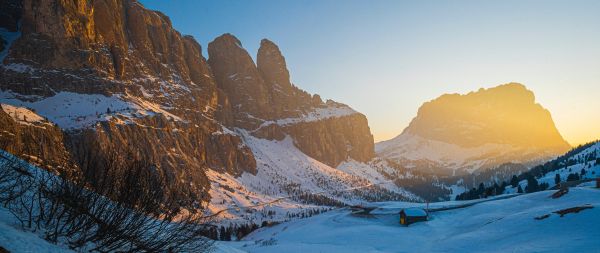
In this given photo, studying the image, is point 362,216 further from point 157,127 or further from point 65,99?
point 65,99

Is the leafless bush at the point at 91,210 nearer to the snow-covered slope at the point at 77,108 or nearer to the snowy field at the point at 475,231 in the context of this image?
the snowy field at the point at 475,231

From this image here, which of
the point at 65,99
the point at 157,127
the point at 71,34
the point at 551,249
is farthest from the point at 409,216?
the point at 71,34

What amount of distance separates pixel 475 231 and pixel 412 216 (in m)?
20.4

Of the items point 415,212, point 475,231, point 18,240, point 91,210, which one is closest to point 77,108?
point 415,212

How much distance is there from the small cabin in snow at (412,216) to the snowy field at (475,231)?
1902 millimetres

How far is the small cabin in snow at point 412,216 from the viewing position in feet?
226

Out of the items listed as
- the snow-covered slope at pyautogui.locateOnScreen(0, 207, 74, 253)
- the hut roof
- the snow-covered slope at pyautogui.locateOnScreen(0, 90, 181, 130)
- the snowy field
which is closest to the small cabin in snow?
the hut roof

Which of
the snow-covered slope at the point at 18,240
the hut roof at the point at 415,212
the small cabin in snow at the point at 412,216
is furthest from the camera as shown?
the hut roof at the point at 415,212

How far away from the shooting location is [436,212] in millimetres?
74875

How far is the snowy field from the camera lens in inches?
1393

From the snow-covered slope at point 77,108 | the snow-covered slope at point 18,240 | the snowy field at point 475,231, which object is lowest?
the snowy field at point 475,231

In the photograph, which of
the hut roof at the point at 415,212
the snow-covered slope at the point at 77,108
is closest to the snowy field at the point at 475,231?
the hut roof at the point at 415,212

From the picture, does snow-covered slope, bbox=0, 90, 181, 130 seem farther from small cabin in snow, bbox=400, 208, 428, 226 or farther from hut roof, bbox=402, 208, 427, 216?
hut roof, bbox=402, 208, 427, 216

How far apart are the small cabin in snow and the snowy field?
1902 millimetres
